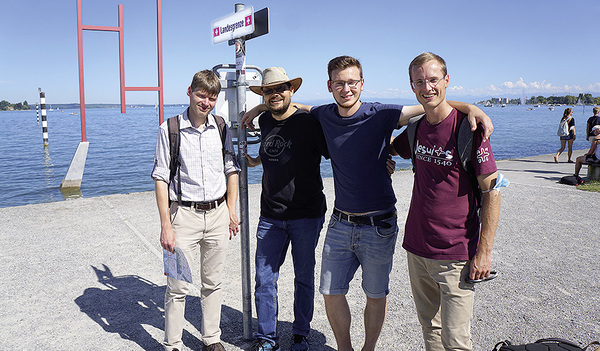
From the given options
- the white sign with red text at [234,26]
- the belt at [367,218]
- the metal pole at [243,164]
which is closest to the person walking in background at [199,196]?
the metal pole at [243,164]

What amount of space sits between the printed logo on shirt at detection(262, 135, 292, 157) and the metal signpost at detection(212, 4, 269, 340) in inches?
9.9

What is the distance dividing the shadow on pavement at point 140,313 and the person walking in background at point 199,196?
389 millimetres

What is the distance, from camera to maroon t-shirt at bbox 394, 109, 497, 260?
101 inches

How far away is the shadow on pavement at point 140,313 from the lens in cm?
375

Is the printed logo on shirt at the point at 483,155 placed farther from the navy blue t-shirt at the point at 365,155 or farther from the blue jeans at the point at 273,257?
the blue jeans at the point at 273,257

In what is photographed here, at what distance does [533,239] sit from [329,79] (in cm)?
494

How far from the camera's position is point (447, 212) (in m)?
2.59

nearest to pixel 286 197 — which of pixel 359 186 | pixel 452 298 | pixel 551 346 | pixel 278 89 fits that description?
pixel 359 186

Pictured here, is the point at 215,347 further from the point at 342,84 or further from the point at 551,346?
the point at 551,346

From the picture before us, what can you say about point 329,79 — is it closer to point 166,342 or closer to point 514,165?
point 166,342

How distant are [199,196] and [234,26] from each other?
1360mm

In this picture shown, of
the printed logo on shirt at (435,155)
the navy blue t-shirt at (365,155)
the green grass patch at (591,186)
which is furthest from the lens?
the green grass patch at (591,186)

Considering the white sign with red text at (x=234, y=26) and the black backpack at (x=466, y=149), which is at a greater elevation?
the white sign with red text at (x=234, y=26)

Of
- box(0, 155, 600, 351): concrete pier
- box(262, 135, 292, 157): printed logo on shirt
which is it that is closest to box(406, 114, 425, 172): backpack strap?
box(262, 135, 292, 157): printed logo on shirt
